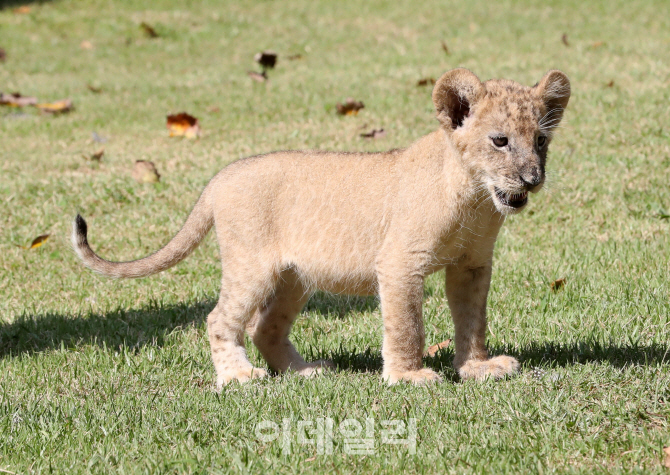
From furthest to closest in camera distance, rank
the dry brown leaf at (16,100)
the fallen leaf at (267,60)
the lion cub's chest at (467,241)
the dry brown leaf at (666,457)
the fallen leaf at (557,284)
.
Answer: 1. the fallen leaf at (267,60)
2. the dry brown leaf at (16,100)
3. the fallen leaf at (557,284)
4. the lion cub's chest at (467,241)
5. the dry brown leaf at (666,457)

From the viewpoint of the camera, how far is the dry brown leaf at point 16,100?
11352 mm

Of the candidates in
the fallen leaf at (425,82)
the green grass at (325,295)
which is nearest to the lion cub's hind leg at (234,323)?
the green grass at (325,295)

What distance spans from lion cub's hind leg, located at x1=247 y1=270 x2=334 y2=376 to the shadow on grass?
2.54ft

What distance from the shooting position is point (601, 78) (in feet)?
35.7

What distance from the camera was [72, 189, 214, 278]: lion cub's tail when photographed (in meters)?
5.02

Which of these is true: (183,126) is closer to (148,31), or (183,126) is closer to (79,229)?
(79,229)

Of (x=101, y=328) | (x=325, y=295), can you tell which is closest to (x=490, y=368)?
(x=325, y=295)

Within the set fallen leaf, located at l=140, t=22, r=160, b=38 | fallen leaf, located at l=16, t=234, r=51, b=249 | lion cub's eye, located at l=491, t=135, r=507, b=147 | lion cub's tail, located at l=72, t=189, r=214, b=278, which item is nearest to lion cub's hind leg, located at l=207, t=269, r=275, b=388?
lion cub's tail, located at l=72, t=189, r=214, b=278

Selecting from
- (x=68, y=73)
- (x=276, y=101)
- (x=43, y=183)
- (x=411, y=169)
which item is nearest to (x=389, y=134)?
(x=276, y=101)

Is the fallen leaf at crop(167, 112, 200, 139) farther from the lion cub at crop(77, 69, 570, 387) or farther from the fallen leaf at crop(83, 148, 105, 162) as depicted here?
the lion cub at crop(77, 69, 570, 387)

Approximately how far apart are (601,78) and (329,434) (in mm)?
8496

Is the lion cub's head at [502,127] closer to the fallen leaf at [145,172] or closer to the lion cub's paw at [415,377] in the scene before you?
the lion cub's paw at [415,377]

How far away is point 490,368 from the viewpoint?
4434 mm

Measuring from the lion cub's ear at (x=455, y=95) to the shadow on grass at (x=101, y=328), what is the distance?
2455 mm
